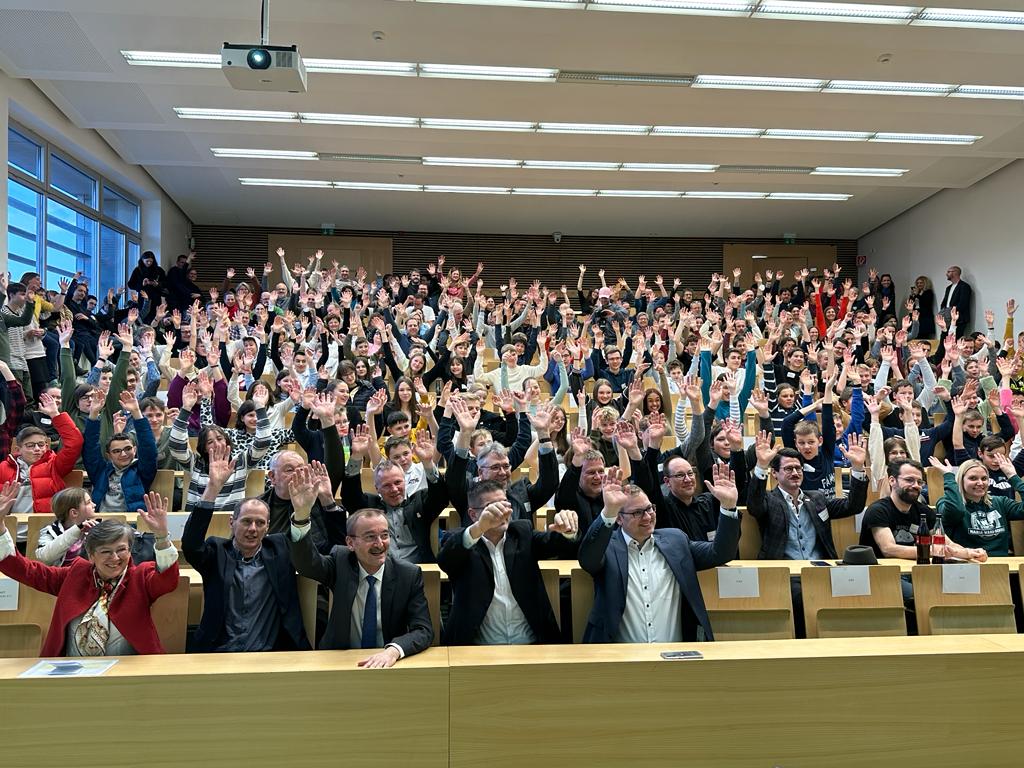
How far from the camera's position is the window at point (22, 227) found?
26.3ft

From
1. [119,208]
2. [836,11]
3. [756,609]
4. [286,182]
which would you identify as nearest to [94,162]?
[119,208]

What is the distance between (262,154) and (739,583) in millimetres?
8748

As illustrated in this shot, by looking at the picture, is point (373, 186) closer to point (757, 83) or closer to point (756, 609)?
point (757, 83)

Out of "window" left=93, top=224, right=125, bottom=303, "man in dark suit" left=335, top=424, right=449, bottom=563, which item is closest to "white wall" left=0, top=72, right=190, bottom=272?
"window" left=93, top=224, right=125, bottom=303

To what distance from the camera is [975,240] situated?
1124 cm

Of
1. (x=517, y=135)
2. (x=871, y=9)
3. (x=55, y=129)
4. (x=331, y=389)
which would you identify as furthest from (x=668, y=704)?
(x=55, y=129)

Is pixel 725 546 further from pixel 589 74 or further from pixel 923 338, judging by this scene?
pixel 923 338

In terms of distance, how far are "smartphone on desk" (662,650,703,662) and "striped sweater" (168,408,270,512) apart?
2.50 m

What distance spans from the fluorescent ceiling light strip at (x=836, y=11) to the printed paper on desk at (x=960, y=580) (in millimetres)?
4606

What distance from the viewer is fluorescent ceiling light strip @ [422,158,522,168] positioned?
1017 centimetres

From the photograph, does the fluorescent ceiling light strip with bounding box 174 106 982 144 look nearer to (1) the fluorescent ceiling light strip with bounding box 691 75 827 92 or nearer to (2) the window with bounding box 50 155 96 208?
(1) the fluorescent ceiling light strip with bounding box 691 75 827 92

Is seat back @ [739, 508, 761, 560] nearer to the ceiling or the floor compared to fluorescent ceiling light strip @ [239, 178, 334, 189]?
nearer to the floor

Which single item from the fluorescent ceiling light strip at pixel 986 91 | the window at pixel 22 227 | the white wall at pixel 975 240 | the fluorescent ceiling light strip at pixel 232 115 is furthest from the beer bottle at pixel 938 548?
the white wall at pixel 975 240

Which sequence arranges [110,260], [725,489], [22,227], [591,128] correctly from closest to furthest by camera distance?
[725,489] < [22,227] < [591,128] < [110,260]
